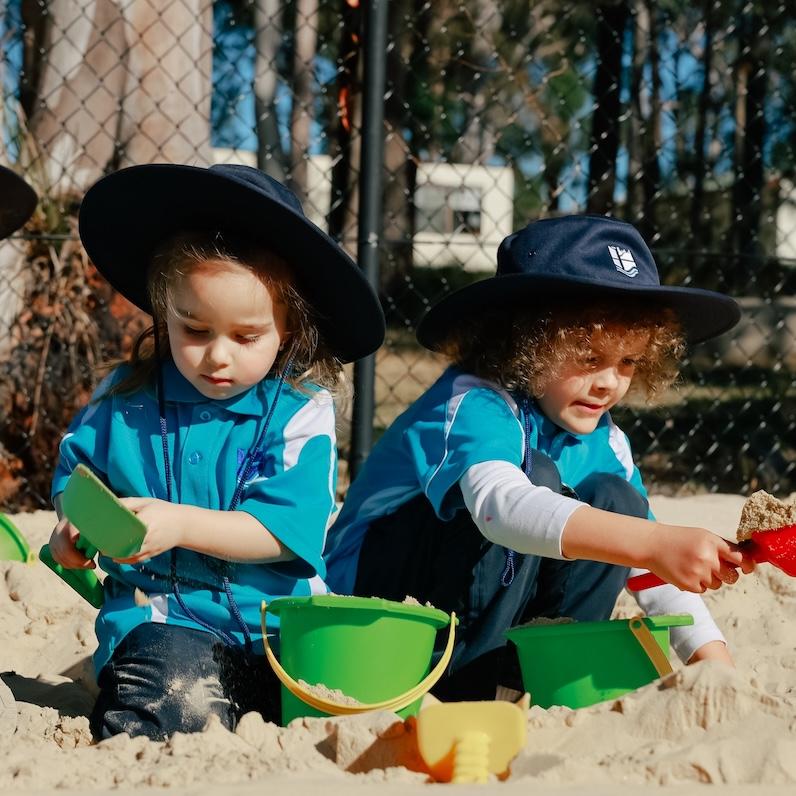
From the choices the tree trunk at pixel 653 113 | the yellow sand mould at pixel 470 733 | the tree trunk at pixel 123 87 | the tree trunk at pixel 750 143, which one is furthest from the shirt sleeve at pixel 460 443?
the tree trunk at pixel 653 113

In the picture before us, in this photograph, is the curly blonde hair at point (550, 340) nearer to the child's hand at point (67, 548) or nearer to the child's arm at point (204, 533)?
the child's arm at point (204, 533)

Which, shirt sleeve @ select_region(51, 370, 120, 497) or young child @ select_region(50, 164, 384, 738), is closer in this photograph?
young child @ select_region(50, 164, 384, 738)

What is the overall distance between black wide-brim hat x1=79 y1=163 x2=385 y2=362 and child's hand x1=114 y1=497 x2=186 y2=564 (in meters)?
0.49

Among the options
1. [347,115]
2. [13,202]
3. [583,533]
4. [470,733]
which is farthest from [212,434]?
[347,115]

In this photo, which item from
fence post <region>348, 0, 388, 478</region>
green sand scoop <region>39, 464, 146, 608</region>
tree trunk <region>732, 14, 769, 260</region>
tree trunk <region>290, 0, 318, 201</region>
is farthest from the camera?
tree trunk <region>290, 0, 318, 201</region>

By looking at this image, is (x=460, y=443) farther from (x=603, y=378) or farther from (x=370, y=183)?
(x=370, y=183)

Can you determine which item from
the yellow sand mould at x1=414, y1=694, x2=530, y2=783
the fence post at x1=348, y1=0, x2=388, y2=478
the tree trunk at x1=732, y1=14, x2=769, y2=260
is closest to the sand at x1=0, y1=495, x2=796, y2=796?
the yellow sand mould at x1=414, y1=694, x2=530, y2=783

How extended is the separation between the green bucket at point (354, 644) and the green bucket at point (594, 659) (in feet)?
0.53

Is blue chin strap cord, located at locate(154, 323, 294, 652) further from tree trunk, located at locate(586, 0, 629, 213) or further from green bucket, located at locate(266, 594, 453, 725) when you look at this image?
tree trunk, located at locate(586, 0, 629, 213)

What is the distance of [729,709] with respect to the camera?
149 centimetres

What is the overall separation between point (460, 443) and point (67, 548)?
0.66 metres

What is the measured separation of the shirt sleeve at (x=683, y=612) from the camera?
79.1 inches

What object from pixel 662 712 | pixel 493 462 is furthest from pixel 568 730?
pixel 493 462

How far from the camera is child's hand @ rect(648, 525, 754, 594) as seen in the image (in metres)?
1.64
